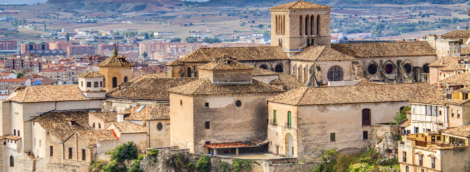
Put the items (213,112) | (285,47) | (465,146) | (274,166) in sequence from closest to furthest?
(465,146) < (274,166) < (213,112) < (285,47)

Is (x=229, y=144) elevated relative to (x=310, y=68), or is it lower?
lower

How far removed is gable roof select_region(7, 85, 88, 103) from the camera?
66.6 metres

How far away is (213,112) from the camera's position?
189ft

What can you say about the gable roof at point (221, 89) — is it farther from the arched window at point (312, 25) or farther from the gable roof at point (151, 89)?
the arched window at point (312, 25)

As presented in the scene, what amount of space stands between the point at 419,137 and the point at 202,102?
1317 cm

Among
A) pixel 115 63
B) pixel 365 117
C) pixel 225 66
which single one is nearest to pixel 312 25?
pixel 115 63

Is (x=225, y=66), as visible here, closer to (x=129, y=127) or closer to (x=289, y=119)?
(x=289, y=119)

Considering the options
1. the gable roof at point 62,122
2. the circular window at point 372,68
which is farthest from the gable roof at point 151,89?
the circular window at point 372,68

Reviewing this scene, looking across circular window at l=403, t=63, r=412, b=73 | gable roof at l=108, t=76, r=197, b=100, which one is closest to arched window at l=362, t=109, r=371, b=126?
gable roof at l=108, t=76, r=197, b=100

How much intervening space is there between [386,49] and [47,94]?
27.6m

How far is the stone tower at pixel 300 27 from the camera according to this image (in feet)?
250

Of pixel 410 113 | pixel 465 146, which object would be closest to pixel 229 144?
pixel 410 113

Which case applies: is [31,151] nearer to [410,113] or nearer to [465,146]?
[410,113]

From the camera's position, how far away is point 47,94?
220 feet
